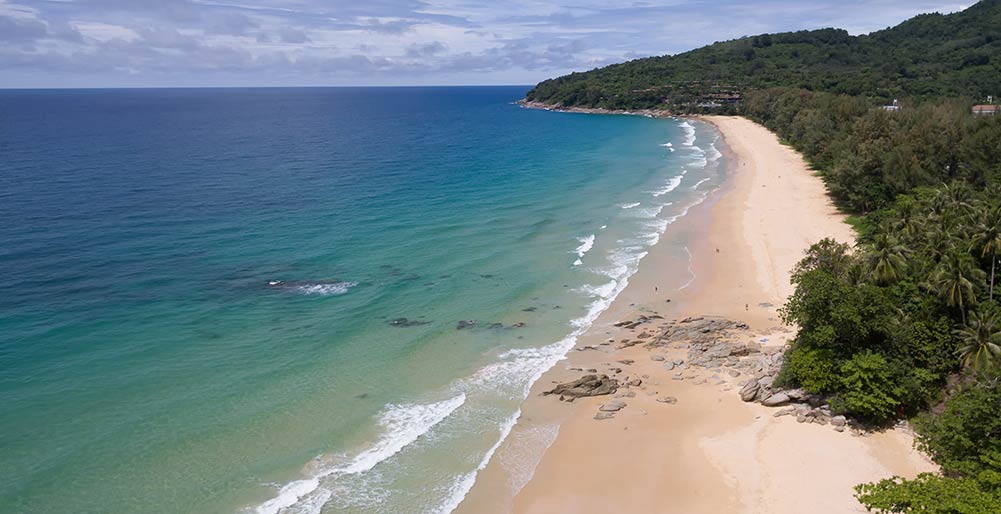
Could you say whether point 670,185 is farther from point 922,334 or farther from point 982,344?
point 982,344

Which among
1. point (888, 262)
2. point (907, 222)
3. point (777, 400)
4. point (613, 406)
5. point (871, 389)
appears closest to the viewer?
point (871, 389)

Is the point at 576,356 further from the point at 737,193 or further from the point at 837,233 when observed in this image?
the point at 737,193

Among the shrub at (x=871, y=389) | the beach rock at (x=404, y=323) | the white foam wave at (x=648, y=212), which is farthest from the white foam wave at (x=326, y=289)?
the white foam wave at (x=648, y=212)

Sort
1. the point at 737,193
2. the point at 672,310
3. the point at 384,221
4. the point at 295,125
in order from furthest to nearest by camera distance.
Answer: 1. the point at 295,125
2. the point at 737,193
3. the point at 384,221
4. the point at 672,310

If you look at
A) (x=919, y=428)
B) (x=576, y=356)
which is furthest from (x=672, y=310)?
(x=919, y=428)

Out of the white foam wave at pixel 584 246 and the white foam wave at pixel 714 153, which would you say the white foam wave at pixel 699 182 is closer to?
the white foam wave at pixel 714 153

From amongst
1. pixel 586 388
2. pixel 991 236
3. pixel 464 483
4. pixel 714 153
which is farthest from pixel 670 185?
pixel 464 483

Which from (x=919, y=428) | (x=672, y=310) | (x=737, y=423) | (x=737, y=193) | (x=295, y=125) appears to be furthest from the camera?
(x=295, y=125)
